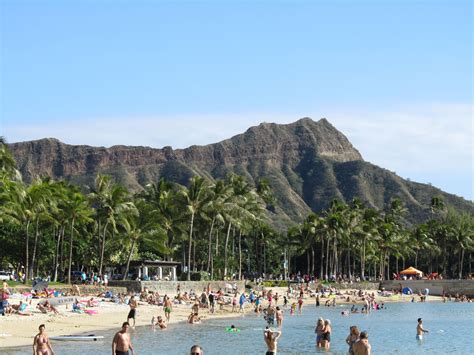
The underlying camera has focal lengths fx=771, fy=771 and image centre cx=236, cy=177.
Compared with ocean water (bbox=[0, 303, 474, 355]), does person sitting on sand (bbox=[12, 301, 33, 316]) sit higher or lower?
higher

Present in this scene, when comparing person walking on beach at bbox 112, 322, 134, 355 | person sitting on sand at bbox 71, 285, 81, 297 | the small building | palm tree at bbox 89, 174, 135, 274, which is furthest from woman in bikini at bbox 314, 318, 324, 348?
the small building

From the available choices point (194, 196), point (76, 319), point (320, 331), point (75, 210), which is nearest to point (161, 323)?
point (76, 319)

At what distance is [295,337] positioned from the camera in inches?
1516

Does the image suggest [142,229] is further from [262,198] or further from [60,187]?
[262,198]

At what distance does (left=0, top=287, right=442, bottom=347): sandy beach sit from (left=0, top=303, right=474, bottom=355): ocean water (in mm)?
1595

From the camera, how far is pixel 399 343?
123 ft

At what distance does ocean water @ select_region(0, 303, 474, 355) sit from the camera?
3138cm

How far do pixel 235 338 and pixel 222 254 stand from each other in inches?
2535

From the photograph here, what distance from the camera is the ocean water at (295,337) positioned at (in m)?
31.4

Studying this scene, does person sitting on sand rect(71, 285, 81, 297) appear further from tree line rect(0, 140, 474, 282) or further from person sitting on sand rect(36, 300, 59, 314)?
tree line rect(0, 140, 474, 282)

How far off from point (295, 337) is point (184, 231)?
38.1m

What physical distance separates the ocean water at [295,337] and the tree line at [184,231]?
699 inches

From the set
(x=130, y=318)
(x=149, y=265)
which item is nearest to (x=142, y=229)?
(x=149, y=265)

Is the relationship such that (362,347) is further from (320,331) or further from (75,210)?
(75,210)
